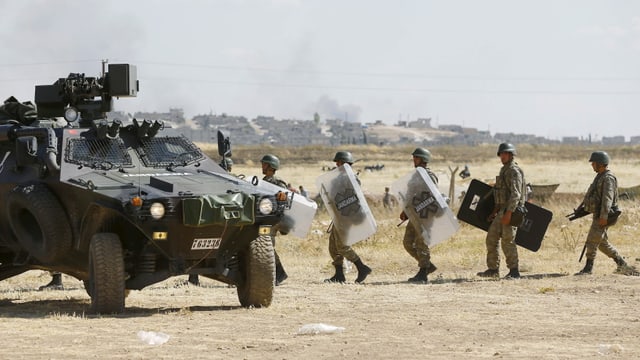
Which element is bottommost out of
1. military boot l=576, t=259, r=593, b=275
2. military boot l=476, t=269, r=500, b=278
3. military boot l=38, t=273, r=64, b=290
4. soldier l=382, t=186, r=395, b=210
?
military boot l=38, t=273, r=64, b=290

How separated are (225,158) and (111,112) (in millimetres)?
1571

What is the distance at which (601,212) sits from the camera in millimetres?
16766

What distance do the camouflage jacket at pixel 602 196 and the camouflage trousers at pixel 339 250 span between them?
3268mm

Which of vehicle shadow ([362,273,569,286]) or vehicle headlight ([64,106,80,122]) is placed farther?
vehicle shadow ([362,273,569,286])

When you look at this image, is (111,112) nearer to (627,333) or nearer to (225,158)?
(225,158)

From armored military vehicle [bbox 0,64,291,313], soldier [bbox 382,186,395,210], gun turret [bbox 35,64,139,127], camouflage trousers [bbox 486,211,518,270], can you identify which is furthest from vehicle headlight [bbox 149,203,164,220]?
soldier [bbox 382,186,395,210]

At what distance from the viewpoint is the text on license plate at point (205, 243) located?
1218 cm

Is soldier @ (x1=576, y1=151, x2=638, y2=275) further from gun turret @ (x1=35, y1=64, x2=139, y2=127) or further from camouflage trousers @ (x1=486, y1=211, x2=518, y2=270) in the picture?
gun turret @ (x1=35, y1=64, x2=139, y2=127)

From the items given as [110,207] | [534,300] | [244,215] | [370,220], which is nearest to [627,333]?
[534,300]

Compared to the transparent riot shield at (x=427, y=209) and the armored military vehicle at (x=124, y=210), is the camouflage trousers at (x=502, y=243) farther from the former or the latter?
the armored military vehicle at (x=124, y=210)

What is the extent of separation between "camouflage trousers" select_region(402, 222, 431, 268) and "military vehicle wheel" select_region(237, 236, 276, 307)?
417cm

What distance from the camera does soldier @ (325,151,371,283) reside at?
Result: 1675 centimetres

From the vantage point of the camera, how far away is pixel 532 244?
17.1 metres

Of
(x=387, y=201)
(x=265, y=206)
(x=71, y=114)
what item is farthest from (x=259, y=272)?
(x=387, y=201)
